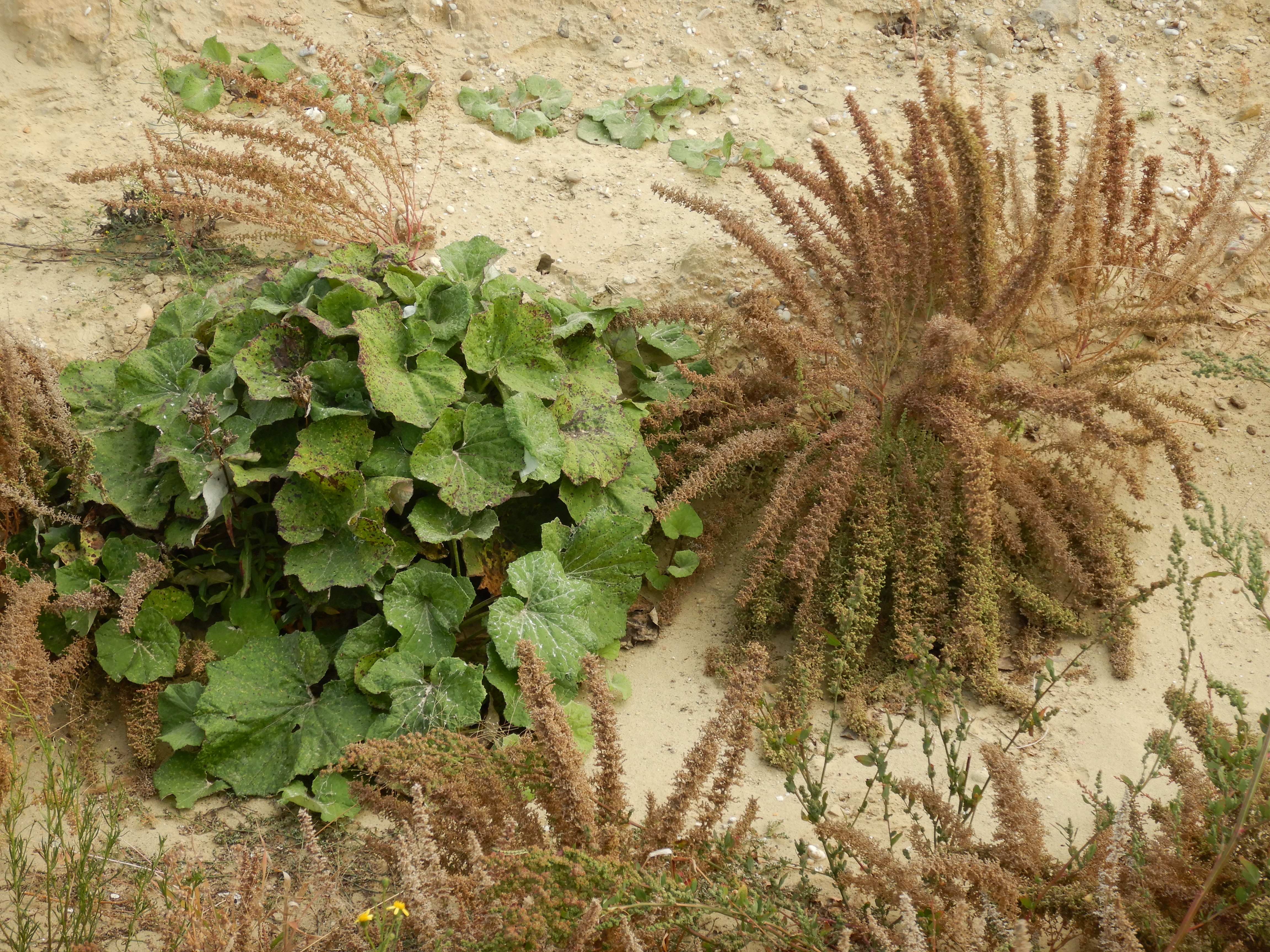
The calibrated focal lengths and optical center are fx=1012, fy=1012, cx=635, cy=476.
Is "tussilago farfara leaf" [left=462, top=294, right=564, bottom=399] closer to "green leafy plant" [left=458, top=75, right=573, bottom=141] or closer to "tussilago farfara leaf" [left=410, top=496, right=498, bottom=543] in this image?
"tussilago farfara leaf" [left=410, top=496, right=498, bottom=543]

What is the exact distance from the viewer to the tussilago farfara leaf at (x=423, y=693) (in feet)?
8.82

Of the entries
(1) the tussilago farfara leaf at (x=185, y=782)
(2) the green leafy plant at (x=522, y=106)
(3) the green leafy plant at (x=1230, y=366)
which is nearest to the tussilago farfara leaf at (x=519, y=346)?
(1) the tussilago farfara leaf at (x=185, y=782)

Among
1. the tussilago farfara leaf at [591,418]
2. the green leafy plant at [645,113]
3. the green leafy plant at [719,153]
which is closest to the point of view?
the tussilago farfara leaf at [591,418]

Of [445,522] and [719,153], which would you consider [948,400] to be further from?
[719,153]

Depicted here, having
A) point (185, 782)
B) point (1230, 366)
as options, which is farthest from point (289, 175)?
point (1230, 366)

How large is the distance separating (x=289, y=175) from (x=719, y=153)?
1.73 metres

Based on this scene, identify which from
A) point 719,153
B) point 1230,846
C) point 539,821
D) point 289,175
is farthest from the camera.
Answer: point 719,153

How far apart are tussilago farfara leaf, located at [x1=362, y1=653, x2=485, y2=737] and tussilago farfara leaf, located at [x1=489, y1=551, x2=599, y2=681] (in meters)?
0.12

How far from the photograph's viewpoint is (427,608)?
2.88m

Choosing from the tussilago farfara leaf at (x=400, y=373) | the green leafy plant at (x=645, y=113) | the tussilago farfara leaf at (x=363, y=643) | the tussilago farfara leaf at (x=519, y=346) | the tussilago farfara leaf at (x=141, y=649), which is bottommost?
the tussilago farfara leaf at (x=141, y=649)

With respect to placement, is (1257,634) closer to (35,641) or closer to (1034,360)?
(1034,360)

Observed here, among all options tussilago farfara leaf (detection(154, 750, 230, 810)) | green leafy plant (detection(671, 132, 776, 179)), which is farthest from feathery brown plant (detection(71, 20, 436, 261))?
tussilago farfara leaf (detection(154, 750, 230, 810))

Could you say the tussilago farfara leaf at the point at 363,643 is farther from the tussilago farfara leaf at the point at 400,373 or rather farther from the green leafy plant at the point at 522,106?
the green leafy plant at the point at 522,106

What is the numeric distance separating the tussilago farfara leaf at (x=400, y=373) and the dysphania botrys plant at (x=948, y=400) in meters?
0.69
